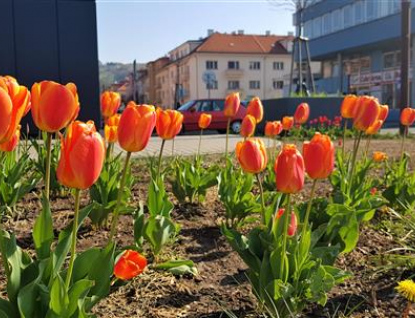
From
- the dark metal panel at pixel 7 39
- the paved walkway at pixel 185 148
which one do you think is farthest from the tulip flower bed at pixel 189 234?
the dark metal panel at pixel 7 39

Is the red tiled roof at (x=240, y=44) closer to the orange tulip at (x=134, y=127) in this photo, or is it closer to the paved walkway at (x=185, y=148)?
the paved walkway at (x=185, y=148)

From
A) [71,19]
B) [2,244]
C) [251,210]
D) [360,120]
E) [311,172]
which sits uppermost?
[71,19]

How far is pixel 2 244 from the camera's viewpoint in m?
1.41

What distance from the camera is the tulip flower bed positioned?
1.42m

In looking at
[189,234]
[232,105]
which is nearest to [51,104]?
[189,234]

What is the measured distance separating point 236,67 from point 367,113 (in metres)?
67.9

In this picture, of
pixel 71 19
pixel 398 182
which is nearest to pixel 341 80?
pixel 71 19

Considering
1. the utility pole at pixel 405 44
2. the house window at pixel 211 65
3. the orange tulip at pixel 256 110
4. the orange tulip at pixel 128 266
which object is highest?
the house window at pixel 211 65

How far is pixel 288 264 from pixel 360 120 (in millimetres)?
1317

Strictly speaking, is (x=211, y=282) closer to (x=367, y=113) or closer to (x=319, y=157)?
(x=319, y=157)

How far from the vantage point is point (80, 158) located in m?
1.25

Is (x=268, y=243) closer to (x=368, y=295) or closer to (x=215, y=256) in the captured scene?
(x=368, y=295)

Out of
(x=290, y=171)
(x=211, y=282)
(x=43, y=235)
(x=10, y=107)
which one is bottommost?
(x=211, y=282)

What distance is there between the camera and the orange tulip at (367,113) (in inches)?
109
